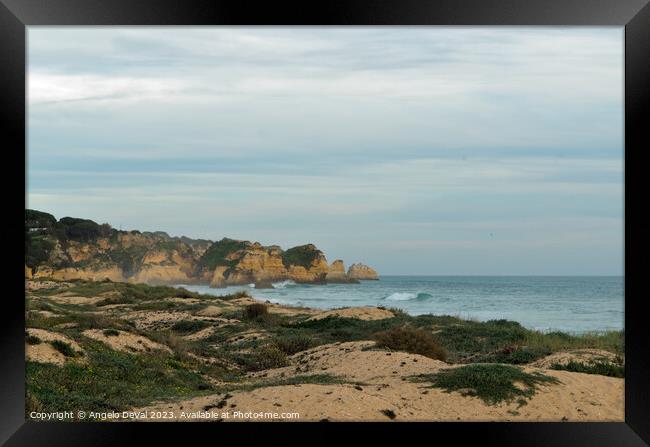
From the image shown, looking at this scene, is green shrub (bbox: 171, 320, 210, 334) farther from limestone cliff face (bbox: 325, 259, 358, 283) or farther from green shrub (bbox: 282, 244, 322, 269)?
limestone cliff face (bbox: 325, 259, 358, 283)

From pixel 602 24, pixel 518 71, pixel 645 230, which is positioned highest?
pixel 518 71

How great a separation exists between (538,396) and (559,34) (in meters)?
32.3

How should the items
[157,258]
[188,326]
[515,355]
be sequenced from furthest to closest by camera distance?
1. [157,258]
2. [188,326]
3. [515,355]

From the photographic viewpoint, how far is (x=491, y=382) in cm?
751

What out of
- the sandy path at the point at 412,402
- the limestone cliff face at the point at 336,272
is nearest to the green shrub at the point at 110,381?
the sandy path at the point at 412,402

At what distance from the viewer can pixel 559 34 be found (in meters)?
35.5

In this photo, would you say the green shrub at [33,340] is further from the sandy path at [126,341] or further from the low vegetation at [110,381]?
the sandy path at [126,341]

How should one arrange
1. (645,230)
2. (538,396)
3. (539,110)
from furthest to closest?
(539,110) < (538,396) < (645,230)

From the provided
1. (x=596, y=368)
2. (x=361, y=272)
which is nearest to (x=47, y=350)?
(x=596, y=368)

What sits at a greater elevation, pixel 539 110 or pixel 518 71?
pixel 518 71

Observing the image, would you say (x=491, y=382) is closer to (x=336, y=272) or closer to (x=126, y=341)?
(x=126, y=341)

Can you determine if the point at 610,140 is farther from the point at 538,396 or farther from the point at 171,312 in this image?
the point at 538,396

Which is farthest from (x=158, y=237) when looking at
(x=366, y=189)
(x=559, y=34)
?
(x=559, y=34)

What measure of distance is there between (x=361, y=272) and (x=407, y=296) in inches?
118
